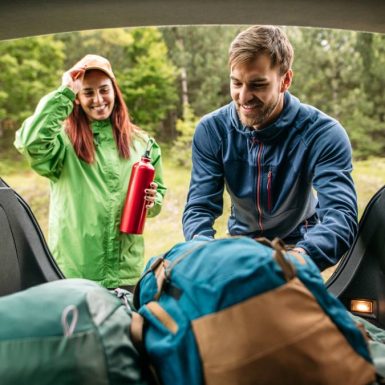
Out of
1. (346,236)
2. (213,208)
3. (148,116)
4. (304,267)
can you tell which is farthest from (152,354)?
(148,116)

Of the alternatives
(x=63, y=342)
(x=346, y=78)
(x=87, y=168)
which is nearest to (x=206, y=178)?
(x=87, y=168)

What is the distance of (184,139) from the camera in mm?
8289

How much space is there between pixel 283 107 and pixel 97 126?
3.07 feet

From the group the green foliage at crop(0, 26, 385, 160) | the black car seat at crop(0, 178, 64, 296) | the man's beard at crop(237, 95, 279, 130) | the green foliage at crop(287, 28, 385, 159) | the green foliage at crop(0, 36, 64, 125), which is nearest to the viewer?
the man's beard at crop(237, 95, 279, 130)

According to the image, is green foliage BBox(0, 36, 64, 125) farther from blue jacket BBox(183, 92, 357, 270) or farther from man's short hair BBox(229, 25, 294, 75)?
man's short hair BBox(229, 25, 294, 75)

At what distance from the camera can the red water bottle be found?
7.22ft

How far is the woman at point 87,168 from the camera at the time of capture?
7.20 ft

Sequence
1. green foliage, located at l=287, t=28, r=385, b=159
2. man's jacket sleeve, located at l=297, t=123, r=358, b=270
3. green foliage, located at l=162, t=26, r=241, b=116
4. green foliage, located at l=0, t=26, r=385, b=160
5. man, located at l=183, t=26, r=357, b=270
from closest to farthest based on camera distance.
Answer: man's jacket sleeve, located at l=297, t=123, r=358, b=270 → man, located at l=183, t=26, r=357, b=270 → green foliage, located at l=0, t=26, r=385, b=160 → green foliage, located at l=287, t=28, r=385, b=159 → green foliage, located at l=162, t=26, r=241, b=116

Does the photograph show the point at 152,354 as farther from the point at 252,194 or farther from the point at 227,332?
the point at 252,194

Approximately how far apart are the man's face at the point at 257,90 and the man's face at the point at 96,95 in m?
0.77

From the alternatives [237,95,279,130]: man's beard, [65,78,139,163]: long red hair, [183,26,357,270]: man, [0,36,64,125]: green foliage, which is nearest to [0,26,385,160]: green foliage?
[0,36,64,125]: green foliage

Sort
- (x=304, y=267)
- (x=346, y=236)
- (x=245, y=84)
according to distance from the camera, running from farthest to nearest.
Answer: (x=245, y=84) < (x=346, y=236) < (x=304, y=267)

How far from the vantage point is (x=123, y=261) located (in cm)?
224

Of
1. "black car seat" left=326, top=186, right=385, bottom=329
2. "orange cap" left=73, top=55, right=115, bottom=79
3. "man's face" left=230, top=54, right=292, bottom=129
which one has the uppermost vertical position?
"orange cap" left=73, top=55, right=115, bottom=79
